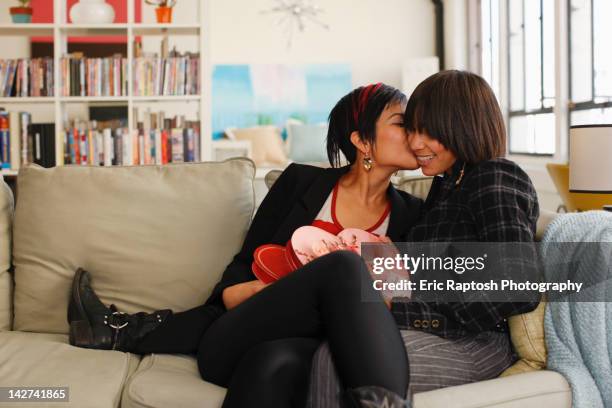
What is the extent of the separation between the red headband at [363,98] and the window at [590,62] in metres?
2.69

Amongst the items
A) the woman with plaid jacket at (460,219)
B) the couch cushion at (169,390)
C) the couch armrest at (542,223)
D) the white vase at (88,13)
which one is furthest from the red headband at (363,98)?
the white vase at (88,13)

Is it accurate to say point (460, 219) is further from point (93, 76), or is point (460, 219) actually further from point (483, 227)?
point (93, 76)

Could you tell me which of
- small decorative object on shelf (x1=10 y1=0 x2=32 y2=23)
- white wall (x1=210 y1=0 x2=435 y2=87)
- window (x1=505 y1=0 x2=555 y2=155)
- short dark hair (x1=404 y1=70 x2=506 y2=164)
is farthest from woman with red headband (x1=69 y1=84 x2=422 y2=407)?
white wall (x1=210 y1=0 x2=435 y2=87)

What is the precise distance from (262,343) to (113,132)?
11.6 ft

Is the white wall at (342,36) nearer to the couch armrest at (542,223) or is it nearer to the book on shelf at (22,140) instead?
the book on shelf at (22,140)

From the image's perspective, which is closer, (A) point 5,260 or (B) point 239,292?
(B) point 239,292

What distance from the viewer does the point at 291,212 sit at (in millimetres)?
1977

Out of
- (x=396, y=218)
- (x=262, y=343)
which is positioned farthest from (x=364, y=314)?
(x=396, y=218)

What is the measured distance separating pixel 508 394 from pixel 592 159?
3.74 feet

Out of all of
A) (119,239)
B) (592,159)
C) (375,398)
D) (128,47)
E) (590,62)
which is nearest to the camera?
(375,398)

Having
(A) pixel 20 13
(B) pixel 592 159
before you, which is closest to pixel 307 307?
(B) pixel 592 159

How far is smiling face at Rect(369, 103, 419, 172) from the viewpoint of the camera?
1916mm

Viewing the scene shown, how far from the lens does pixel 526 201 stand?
1532mm

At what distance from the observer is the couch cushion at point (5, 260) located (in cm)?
210
